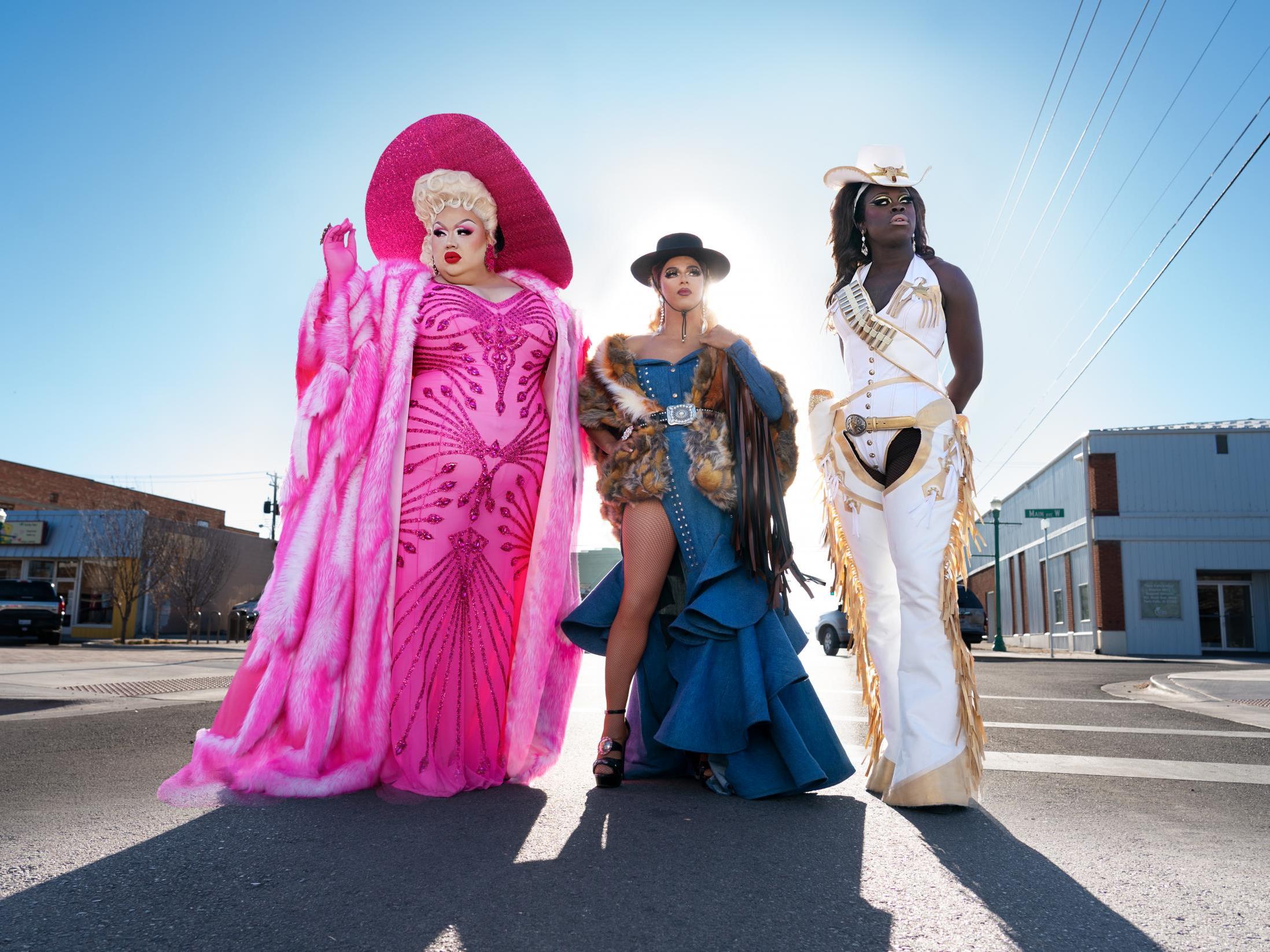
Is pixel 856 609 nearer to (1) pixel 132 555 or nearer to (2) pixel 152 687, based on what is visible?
(2) pixel 152 687

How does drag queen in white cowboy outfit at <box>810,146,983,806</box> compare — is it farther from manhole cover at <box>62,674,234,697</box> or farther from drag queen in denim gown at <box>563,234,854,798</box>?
manhole cover at <box>62,674,234,697</box>

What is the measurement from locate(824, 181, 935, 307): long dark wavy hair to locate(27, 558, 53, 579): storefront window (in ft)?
115

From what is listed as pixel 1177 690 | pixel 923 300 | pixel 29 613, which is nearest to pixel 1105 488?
pixel 1177 690

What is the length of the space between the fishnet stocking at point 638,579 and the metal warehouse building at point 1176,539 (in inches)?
983

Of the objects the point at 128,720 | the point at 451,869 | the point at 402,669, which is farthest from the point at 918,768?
the point at 128,720

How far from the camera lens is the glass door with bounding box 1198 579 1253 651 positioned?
2427 cm

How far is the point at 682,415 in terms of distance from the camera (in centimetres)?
329

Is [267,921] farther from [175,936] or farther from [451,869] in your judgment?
[451,869]

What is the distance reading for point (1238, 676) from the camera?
1037 centimetres

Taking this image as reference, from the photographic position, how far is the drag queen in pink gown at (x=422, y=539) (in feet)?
9.50

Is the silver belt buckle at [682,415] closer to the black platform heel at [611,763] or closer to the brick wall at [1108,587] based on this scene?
the black platform heel at [611,763]

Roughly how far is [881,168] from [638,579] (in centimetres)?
171

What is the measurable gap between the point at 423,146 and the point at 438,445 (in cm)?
135

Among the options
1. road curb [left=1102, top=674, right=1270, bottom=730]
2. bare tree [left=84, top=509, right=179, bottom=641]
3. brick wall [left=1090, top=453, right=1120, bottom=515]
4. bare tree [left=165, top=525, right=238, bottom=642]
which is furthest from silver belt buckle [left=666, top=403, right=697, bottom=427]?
bare tree [left=84, top=509, right=179, bottom=641]
